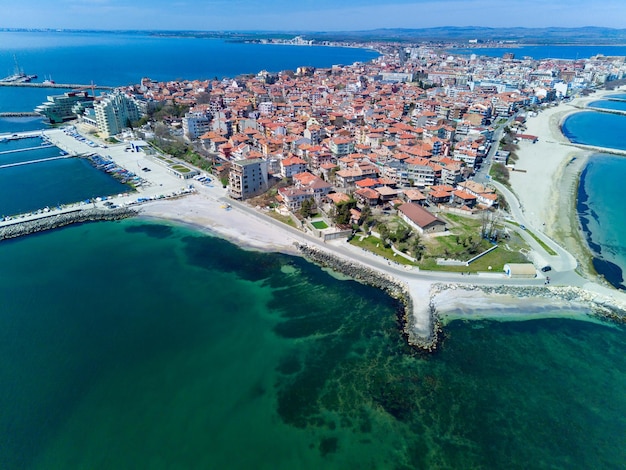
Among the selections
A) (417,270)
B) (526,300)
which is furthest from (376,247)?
(526,300)

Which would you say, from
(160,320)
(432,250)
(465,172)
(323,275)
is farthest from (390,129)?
(160,320)

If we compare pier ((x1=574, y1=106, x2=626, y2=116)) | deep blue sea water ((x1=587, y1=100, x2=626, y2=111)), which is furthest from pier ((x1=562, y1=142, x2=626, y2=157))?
deep blue sea water ((x1=587, y1=100, x2=626, y2=111))

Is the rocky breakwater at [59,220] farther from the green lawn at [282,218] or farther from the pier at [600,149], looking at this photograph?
→ the pier at [600,149]

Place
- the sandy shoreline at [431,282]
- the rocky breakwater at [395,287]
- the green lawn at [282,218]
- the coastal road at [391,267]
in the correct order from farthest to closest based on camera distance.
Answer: the green lawn at [282,218], the coastal road at [391,267], the sandy shoreline at [431,282], the rocky breakwater at [395,287]

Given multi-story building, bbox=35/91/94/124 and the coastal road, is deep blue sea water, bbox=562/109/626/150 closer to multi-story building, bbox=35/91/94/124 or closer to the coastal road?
the coastal road

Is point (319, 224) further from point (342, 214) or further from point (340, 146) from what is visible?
point (340, 146)

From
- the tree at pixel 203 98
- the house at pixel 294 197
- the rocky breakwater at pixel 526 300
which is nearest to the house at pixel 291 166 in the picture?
the house at pixel 294 197
